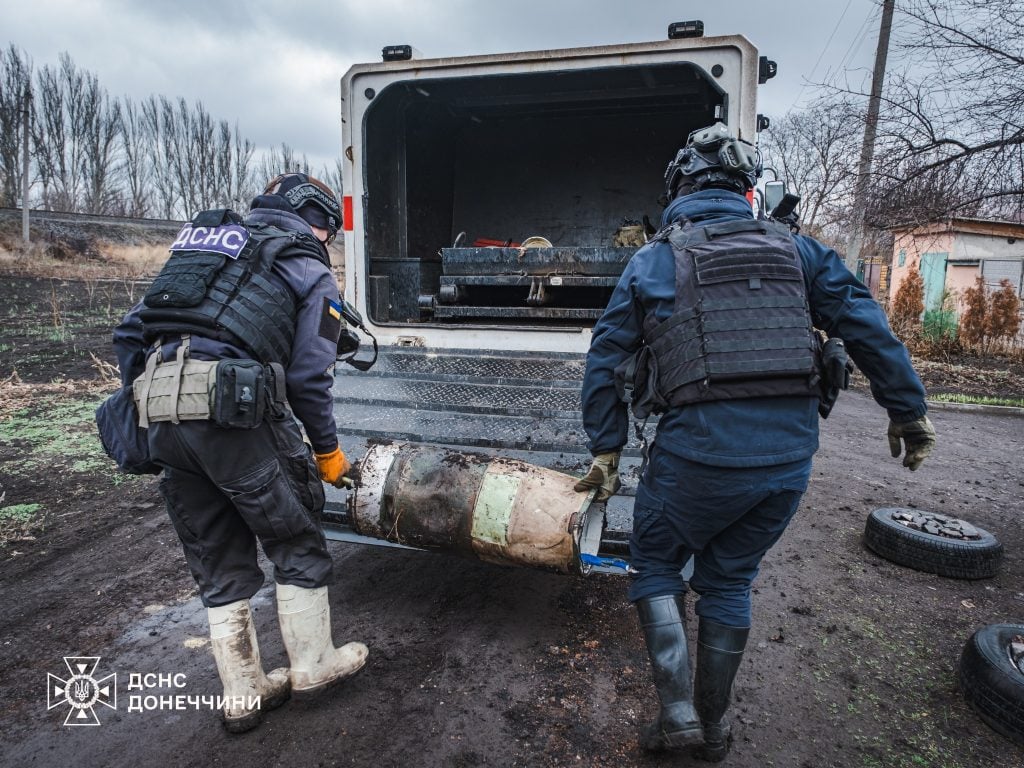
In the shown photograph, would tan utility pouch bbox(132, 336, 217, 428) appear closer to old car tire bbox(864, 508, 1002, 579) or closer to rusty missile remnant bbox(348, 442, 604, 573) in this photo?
rusty missile remnant bbox(348, 442, 604, 573)

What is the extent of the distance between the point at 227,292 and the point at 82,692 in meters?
1.58

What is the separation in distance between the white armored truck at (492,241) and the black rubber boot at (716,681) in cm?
49

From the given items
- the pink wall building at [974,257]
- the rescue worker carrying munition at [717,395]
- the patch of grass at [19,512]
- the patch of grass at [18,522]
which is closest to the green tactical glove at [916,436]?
the rescue worker carrying munition at [717,395]

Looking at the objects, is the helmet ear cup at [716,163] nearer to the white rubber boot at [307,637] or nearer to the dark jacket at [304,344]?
the dark jacket at [304,344]

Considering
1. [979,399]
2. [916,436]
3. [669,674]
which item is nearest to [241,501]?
[669,674]

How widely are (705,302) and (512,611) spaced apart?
1.75 meters

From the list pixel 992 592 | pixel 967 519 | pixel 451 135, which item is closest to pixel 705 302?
pixel 992 592

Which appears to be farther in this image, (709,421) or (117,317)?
(117,317)

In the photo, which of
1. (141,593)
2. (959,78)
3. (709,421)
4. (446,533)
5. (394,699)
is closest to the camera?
(709,421)

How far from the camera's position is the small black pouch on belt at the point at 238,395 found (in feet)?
6.28

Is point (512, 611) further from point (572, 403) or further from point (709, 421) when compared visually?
point (709, 421)

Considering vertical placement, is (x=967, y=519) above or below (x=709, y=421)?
below

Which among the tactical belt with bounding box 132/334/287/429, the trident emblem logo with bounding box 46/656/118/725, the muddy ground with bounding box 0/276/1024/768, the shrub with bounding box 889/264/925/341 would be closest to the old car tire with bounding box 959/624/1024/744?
the muddy ground with bounding box 0/276/1024/768

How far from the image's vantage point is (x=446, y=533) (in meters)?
2.50
